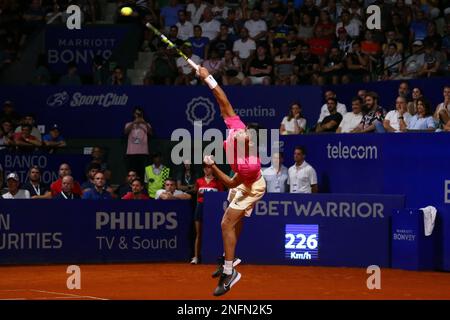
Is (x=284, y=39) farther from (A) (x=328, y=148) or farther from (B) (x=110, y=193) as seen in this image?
(B) (x=110, y=193)

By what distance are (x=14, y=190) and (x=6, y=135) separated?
297 centimetres

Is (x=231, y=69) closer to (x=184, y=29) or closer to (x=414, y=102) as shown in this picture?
(x=184, y=29)

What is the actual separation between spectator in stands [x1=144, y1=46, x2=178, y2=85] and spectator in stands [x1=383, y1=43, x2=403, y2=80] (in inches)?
195

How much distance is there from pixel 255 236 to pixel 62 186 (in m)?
3.77

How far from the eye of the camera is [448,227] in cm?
1656

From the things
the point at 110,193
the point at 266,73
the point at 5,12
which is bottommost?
the point at 110,193

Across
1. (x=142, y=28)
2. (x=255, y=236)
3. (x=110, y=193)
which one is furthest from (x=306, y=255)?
(x=142, y=28)

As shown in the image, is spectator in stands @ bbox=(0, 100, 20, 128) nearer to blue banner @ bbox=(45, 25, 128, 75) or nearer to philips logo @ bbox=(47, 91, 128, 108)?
philips logo @ bbox=(47, 91, 128, 108)

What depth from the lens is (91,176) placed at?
1873 cm

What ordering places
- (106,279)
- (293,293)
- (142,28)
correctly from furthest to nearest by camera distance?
(142,28) → (106,279) → (293,293)

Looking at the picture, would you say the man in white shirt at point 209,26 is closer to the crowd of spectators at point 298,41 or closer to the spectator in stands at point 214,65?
the crowd of spectators at point 298,41

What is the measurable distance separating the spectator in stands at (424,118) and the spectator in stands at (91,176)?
613cm

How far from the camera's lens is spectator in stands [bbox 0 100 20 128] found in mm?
20678

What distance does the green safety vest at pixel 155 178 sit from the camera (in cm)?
1959
